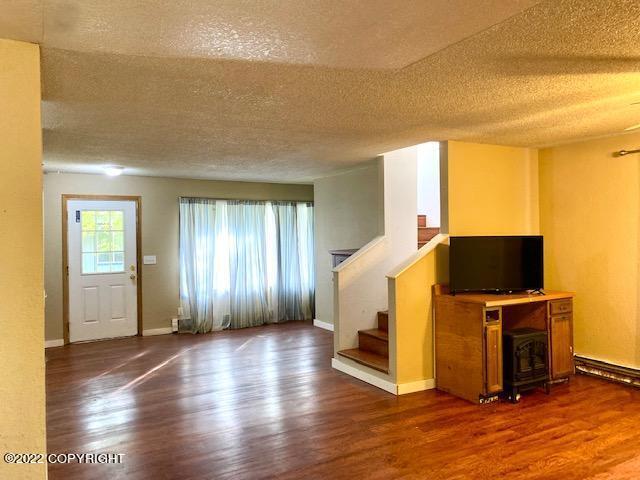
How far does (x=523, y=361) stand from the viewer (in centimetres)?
385

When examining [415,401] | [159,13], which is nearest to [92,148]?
[159,13]

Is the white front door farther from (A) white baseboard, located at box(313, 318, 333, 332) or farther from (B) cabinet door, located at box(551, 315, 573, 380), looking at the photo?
(B) cabinet door, located at box(551, 315, 573, 380)

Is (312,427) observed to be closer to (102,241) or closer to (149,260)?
(149,260)

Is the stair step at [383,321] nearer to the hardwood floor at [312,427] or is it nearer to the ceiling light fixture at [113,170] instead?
the hardwood floor at [312,427]

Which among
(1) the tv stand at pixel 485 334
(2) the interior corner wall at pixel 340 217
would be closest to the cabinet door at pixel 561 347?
(1) the tv stand at pixel 485 334

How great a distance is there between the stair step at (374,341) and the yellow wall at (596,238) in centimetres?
189

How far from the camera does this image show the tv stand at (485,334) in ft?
12.1

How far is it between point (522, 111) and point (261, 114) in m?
1.91

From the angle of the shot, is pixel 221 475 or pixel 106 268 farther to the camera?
pixel 106 268

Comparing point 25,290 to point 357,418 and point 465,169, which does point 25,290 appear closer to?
point 357,418

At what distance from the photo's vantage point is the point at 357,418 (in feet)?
11.4

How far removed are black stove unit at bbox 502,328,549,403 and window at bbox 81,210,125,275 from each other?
5220 mm

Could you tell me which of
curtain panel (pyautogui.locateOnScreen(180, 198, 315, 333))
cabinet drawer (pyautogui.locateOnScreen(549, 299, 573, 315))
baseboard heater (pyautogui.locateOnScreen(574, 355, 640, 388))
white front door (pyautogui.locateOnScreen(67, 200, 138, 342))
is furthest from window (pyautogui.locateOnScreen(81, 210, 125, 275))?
baseboard heater (pyautogui.locateOnScreen(574, 355, 640, 388))

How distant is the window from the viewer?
627cm
